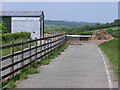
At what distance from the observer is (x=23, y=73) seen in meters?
11.7

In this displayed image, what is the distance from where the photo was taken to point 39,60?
15805mm

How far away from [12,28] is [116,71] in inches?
2047

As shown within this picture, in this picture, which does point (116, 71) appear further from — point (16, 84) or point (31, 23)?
point (31, 23)

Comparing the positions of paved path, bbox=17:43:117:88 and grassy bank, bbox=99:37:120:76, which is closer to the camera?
paved path, bbox=17:43:117:88

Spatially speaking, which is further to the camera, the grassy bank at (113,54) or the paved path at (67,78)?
the grassy bank at (113,54)

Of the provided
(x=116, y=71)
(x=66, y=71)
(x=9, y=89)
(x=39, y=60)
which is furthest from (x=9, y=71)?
(x=39, y=60)

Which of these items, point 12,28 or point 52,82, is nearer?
point 52,82

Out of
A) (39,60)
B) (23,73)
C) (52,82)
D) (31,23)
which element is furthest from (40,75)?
(31,23)

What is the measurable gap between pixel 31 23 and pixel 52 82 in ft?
173

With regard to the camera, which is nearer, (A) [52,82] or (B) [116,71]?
(A) [52,82]

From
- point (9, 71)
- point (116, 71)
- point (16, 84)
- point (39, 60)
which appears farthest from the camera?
point (39, 60)

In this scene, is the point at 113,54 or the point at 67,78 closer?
the point at 67,78

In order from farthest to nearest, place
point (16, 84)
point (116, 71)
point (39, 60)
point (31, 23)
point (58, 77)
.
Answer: point (31, 23), point (39, 60), point (116, 71), point (58, 77), point (16, 84)

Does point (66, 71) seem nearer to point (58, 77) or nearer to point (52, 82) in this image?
point (58, 77)
